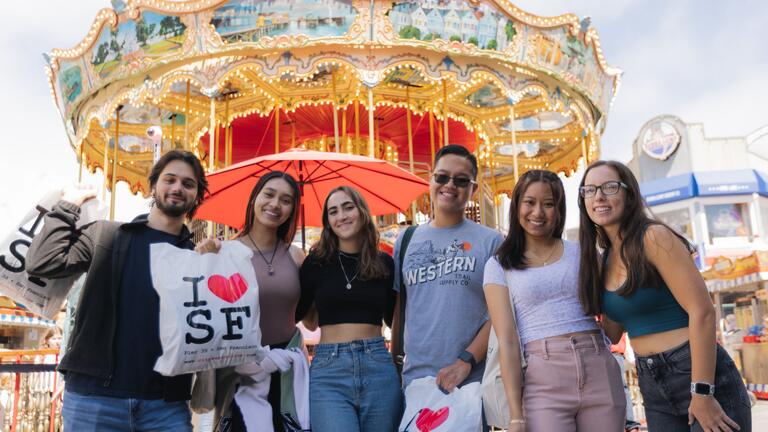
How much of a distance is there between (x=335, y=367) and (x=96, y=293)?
3.47 feet

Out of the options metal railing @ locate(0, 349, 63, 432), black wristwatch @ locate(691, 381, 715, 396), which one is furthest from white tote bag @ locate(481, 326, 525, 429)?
metal railing @ locate(0, 349, 63, 432)

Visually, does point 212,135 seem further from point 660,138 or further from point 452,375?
point 660,138

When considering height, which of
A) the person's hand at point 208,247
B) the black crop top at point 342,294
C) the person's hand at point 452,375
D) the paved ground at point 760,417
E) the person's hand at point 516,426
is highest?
the person's hand at point 208,247

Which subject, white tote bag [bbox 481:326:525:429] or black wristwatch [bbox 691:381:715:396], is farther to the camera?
white tote bag [bbox 481:326:525:429]

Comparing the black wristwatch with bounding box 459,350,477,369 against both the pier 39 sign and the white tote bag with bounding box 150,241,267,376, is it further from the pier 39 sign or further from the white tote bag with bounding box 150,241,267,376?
the pier 39 sign

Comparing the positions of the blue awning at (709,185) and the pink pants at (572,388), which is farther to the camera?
the blue awning at (709,185)

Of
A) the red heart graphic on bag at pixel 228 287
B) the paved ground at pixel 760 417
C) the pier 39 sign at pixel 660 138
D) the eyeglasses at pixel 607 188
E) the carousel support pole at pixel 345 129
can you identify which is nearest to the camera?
the red heart graphic on bag at pixel 228 287

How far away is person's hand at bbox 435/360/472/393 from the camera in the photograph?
9.21ft

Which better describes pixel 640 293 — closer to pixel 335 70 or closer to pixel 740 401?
pixel 740 401

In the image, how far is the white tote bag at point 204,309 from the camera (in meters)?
2.40

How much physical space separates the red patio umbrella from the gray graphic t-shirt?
10.7 ft

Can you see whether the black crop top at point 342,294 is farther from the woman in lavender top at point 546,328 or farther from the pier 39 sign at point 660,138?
the pier 39 sign at point 660,138

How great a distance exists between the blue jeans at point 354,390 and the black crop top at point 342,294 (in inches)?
5.6

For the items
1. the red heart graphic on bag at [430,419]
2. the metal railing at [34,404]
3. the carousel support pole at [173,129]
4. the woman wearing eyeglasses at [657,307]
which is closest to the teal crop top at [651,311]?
the woman wearing eyeglasses at [657,307]
